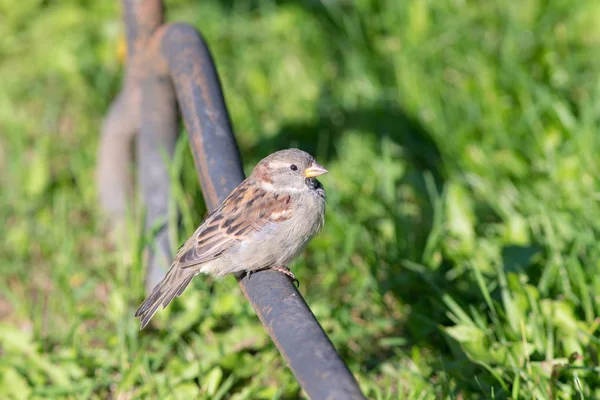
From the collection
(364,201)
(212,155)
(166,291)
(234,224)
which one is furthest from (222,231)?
(364,201)

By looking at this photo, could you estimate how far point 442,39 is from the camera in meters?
5.82

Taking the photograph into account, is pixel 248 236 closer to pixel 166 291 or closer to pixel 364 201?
pixel 166 291

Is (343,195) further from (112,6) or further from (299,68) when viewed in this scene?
(112,6)

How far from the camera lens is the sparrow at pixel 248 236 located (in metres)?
3.28

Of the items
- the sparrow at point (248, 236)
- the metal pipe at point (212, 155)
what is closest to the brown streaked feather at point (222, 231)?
the sparrow at point (248, 236)

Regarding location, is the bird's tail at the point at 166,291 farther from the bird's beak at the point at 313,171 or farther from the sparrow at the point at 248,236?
the bird's beak at the point at 313,171

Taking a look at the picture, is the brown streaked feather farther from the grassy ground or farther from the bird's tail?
the grassy ground

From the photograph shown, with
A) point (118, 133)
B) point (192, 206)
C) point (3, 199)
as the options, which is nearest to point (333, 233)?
point (192, 206)

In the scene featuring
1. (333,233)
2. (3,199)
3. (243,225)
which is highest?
(243,225)

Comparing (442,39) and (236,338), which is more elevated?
(442,39)

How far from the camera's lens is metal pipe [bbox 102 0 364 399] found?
80.3 inches

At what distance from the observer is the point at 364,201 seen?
4715 mm

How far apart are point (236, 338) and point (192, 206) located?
3.45 feet

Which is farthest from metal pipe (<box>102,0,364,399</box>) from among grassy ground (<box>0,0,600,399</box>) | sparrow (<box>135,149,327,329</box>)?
grassy ground (<box>0,0,600,399</box>)
